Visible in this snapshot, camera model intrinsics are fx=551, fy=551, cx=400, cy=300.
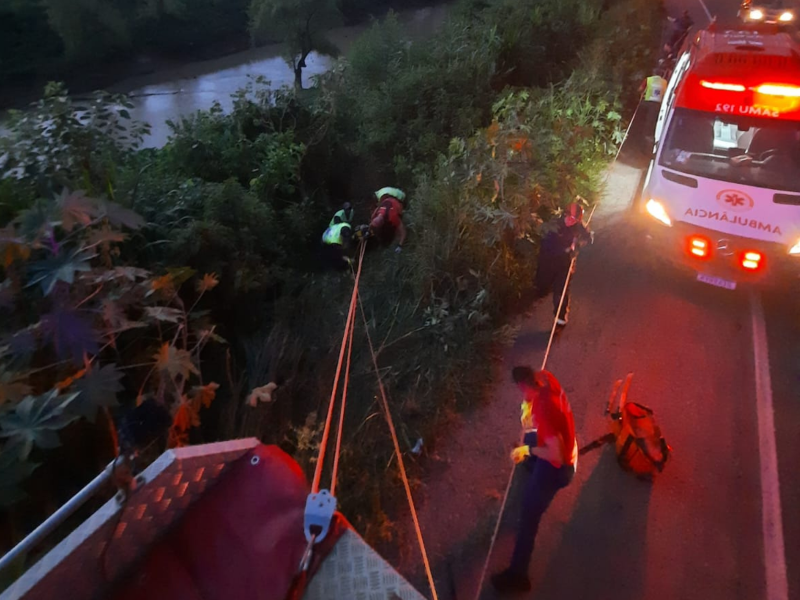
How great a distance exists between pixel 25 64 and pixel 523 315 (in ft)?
50.9

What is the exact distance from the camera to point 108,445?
11.7 ft

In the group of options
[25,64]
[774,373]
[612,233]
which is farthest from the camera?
[25,64]

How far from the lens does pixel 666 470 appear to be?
4.18 meters

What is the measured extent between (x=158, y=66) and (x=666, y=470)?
18178 mm

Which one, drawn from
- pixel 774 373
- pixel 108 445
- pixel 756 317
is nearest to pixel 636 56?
pixel 756 317

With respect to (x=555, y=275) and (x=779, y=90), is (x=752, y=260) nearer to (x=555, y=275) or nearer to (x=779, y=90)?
(x=779, y=90)

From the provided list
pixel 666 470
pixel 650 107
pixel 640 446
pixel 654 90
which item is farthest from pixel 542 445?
pixel 650 107

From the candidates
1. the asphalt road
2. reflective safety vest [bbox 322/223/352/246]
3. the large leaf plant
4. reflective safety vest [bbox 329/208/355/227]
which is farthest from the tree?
the large leaf plant

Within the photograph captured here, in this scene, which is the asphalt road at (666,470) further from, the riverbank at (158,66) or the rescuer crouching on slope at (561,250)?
the riverbank at (158,66)

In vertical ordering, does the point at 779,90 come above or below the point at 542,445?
above

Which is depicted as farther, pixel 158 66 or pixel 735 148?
pixel 158 66

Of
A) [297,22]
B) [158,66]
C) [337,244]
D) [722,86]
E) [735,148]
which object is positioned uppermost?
[722,86]

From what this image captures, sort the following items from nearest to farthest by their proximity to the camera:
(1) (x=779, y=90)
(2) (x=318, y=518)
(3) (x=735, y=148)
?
(2) (x=318, y=518)
(1) (x=779, y=90)
(3) (x=735, y=148)

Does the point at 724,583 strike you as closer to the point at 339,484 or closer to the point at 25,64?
the point at 339,484
